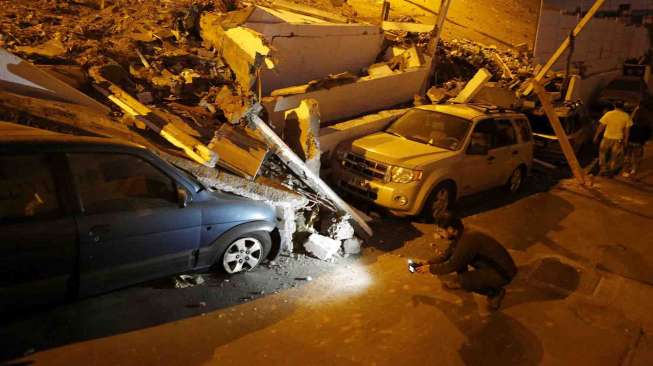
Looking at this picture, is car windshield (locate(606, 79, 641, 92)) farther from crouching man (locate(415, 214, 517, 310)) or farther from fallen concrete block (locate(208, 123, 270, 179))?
fallen concrete block (locate(208, 123, 270, 179))

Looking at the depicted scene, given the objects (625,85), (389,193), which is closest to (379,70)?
(389,193)

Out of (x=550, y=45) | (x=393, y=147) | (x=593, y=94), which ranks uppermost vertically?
(x=550, y=45)

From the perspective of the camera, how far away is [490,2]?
67.9 ft

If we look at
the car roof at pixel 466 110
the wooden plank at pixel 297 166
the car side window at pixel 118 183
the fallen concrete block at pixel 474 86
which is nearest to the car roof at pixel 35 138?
the car side window at pixel 118 183

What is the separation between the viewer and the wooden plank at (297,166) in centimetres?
651

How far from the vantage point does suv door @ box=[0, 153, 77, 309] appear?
372cm

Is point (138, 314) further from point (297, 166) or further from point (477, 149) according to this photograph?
point (477, 149)

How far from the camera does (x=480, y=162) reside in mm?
8414

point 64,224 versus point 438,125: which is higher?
point 438,125

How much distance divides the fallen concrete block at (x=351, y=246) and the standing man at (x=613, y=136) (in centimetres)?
780

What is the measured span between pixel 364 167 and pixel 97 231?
4.49 m

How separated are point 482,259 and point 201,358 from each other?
2.99m

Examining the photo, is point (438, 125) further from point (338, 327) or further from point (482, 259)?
point (338, 327)

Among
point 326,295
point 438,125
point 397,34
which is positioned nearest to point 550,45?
point 397,34
